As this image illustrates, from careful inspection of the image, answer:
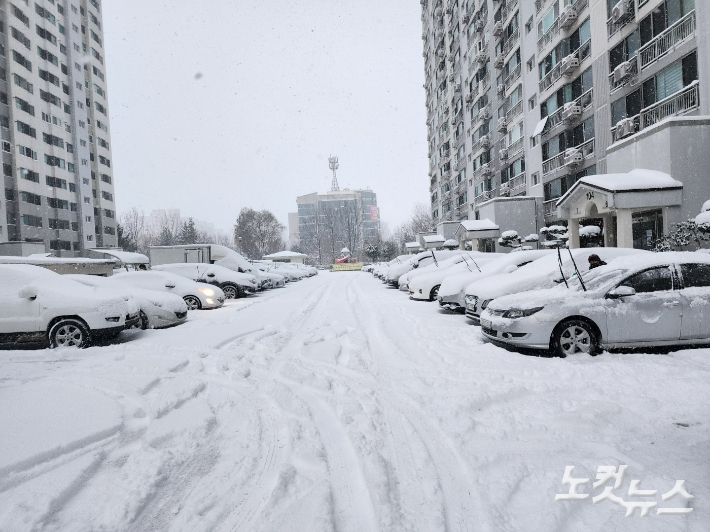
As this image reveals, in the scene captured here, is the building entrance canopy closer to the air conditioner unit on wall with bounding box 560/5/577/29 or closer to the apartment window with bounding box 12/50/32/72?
the air conditioner unit on wall with bounding box 560/5/577/29

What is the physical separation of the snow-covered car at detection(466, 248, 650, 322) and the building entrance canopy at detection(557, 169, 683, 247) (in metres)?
7.79

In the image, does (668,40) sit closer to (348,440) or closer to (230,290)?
(230,290)

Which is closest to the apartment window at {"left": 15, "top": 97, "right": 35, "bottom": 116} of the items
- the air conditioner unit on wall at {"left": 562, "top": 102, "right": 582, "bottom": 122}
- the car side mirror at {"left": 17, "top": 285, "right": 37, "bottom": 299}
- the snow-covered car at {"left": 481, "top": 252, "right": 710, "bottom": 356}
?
the car side mirror at {"left": 17, "top": 285, "right": 37, "bottom": 299}

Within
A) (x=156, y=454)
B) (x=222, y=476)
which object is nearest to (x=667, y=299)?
(x=222, y=476)

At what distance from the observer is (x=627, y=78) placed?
65.6 feet

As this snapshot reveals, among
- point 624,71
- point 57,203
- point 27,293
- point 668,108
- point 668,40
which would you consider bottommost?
point 27,293

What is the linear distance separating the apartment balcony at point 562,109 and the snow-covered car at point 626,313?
68.9 feet

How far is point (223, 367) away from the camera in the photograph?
6.18m

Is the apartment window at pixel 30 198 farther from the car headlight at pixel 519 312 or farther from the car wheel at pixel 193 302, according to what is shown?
the car headlight at pixel 519 312

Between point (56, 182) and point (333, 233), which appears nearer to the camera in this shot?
point (56, 182)

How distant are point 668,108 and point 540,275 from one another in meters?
14.7

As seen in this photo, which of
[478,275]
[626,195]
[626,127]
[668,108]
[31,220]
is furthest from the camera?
[31,220]

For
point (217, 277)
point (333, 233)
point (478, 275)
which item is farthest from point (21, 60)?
point (333, 233)

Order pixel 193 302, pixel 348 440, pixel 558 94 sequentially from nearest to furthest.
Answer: pixel 348 440 → pixel 193 302 → pixel 558 94
